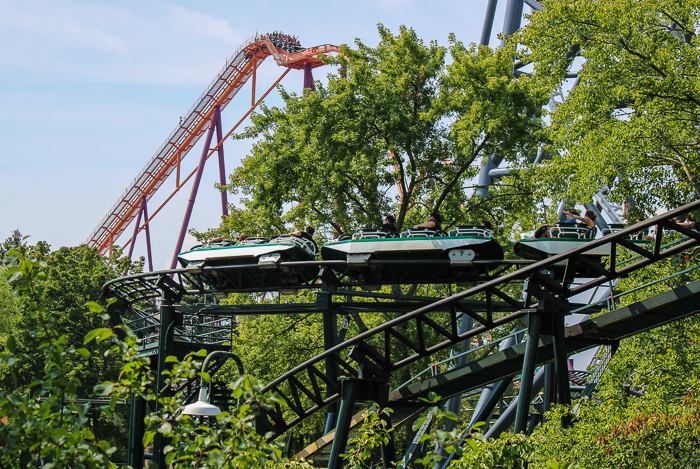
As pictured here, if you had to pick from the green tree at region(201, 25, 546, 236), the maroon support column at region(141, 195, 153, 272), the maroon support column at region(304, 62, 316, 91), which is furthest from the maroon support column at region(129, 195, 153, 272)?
the green tree at region(201, 25, 546, 236)

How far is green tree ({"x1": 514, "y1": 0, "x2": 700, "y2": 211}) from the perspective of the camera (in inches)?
416

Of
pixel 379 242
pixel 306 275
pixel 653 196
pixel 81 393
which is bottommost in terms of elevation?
pixel 81 393

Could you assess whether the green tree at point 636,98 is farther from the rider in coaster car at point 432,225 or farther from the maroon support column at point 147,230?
the maroon support column at point 147,230

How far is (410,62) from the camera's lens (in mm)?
19141

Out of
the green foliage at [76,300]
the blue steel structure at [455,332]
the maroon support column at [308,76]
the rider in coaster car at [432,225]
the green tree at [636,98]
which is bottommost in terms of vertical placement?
the green foliage at [76,300]

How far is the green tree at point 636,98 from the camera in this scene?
1057 cm

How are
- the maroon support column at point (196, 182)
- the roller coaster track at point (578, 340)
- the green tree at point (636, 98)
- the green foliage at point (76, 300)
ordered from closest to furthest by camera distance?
the roller coaster track at point (578, 340) → the green tree at point (636, 98) → the green foliage at point (76, 300) → the maroon support column at point (196, 182)

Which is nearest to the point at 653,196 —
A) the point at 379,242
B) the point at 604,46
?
the point at 604,46

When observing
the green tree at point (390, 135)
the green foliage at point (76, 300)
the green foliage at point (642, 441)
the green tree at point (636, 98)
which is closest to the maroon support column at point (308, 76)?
the green tree at point (390, 135)

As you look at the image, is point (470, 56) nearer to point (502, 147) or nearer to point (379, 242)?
point (502, 147)

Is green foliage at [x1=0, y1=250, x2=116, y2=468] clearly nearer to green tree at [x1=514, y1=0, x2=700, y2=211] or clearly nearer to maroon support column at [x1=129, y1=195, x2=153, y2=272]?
green tree at [x1=514, y1=0, x2=700, y2=211]

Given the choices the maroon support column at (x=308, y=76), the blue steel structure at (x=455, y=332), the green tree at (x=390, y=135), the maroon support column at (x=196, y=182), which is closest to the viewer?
the blue steel structure at (x=455, y=332)

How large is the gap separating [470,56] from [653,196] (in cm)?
908

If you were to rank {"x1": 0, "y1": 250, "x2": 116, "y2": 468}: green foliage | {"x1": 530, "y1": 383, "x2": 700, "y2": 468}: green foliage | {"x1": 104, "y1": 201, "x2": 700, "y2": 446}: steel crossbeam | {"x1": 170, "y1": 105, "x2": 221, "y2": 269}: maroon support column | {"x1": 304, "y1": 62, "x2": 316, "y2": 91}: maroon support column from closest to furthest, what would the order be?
{"x1": 0, "y1": 250, "x2": 116, "y2": 468}: green foliage → {"x1": 530, "y1": 383, "x2": 700, "y2": 468}: green foliage → {"x1": 104, "y1": 201, "x2": 700, "y2": 446}: steel crossbeam → {"x1": 304, "y1": 62, "x2": 316, "y2": 91}: maroon support column → {"x1": 170, "y1": 105, "x2": 221, "y2": 269}: maroon support column
